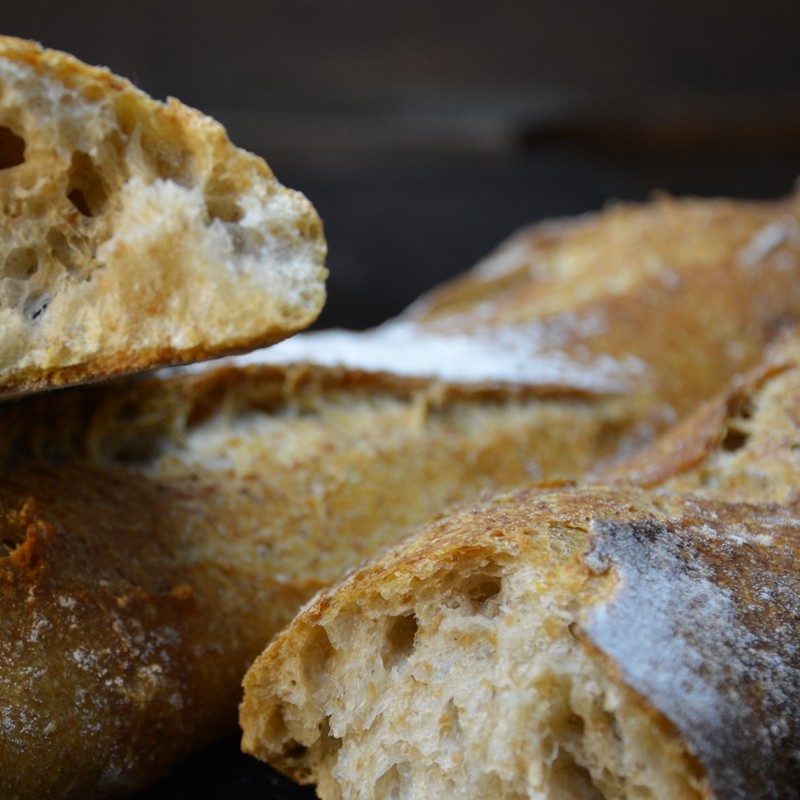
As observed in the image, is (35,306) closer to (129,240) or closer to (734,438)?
(129,240)

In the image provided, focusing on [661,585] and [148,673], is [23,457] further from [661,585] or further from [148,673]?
[661,585]

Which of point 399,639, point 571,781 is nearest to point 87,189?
point 399,639

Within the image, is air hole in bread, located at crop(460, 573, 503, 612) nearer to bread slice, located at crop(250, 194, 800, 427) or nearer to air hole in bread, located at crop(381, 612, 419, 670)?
air hole in bread, located at crop(381, 612, 419, 670)

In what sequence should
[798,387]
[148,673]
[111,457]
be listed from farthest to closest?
[798,387], [111,457], [148,673]

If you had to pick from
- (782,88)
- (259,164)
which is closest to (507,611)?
(259,164)

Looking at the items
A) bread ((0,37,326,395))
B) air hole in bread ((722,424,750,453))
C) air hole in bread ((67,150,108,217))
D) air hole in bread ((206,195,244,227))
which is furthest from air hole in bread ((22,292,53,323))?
air hole in bread ((722,424,750,453))

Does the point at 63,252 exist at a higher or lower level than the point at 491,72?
higher

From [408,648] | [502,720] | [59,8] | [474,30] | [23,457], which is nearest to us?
[502,720]
